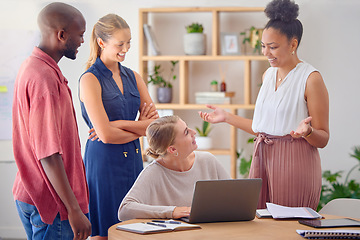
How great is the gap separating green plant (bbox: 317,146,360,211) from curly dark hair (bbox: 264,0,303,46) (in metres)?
1.96

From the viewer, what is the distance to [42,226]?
176 cm

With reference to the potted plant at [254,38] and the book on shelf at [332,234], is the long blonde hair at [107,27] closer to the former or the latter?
the book on shelf at [332,234]

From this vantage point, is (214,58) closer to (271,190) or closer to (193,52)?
(193,52)

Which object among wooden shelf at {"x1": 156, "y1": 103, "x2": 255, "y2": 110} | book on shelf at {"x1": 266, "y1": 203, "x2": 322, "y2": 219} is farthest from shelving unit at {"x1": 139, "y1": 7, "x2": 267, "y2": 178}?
book on shelf at {"x1": 266, "y1": 203, "x2": 322, "y2": 219}

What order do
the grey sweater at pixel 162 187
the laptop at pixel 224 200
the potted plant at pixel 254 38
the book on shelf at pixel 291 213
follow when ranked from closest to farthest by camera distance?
the laptop at pixel 224 200
the book on shelf at pixel 291 213
the grey sweater at pixel 162 187
the potted plant at pixel 254 38

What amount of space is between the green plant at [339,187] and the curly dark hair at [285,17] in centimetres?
196

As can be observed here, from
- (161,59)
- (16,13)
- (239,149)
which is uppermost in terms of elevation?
(16,13)

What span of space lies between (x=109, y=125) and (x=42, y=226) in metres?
0.79

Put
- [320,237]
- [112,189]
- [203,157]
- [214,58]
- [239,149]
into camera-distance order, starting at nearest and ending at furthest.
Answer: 1. [320,237]
2. [203,157]
3. [112,189]
4. [214,58]
5. [239,149]

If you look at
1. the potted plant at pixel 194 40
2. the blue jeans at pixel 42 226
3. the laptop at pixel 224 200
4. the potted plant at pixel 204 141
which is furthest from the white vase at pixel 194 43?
the blue jeans at pixel 42 226

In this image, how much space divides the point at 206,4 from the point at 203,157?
256 centimetres

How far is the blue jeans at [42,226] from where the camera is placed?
1754 mm

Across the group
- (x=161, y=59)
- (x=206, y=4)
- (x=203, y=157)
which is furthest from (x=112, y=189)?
(x=206, y=4)

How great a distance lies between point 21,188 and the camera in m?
1.76
